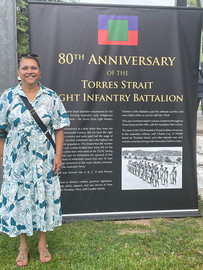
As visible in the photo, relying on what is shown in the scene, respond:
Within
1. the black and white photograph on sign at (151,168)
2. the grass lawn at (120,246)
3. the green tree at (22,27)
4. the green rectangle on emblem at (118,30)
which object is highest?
the green tree at (22,27)

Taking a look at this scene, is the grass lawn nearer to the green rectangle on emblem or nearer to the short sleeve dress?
the short sleeve dress

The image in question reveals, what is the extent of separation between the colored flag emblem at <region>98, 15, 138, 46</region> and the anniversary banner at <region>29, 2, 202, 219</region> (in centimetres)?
1

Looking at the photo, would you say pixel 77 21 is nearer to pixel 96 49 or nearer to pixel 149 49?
pixel 96 49

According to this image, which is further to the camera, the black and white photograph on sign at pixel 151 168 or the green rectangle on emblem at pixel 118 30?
the black and white photograph on sign at pixel 151 168

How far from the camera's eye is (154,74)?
377cm

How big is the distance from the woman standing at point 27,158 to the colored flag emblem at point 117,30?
4.08 ft

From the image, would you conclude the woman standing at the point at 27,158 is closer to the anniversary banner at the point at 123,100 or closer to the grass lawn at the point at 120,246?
the grass lawn at the point at 120,246

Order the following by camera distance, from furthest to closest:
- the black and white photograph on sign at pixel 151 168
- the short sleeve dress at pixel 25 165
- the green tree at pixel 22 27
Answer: the green tree at pixel 22 27
the black and white photograph on sign at pixel 151 168
the short sleeve dress at pixel 25 165

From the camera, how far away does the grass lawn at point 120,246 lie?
9.18 ft

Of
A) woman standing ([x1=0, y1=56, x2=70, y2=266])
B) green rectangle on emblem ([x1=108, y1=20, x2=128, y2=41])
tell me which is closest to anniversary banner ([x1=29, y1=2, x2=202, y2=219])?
green rectangle on emblem ([x1=108, y1=20, x2=128, y2=41])

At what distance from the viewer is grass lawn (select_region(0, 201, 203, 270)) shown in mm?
2797

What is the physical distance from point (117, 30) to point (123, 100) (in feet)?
2.60

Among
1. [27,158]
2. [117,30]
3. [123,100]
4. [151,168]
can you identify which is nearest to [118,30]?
[117,30]

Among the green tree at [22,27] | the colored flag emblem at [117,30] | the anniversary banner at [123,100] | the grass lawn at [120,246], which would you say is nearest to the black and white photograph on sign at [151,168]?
the anniversary banner at [123,100]
